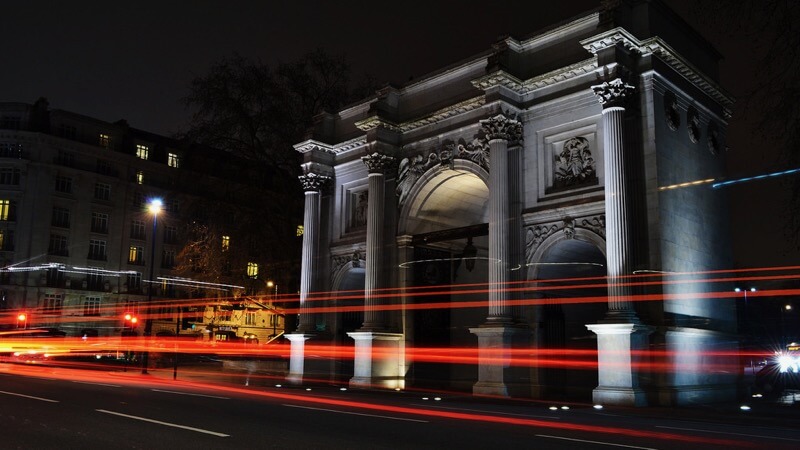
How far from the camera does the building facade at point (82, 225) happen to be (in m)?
57.3

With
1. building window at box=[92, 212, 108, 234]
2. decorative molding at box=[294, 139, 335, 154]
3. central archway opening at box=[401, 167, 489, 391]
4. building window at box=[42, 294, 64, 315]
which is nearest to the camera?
central archway opening at box=[401, 167, 489, 391]

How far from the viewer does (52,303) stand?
5819 centimetres

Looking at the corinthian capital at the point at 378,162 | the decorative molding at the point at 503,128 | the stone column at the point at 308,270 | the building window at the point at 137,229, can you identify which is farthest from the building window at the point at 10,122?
the decorative molding at the point at 503,128

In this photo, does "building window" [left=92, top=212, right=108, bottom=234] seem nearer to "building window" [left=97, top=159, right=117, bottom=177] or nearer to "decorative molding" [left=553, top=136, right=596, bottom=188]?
"building window" [left=97, top=159, right=117, bottom=177]

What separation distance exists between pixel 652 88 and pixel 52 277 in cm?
5371

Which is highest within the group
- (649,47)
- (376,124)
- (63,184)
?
(63,184)

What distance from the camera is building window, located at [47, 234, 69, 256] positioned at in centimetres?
5897

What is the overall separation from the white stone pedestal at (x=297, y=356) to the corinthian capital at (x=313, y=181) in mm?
6946

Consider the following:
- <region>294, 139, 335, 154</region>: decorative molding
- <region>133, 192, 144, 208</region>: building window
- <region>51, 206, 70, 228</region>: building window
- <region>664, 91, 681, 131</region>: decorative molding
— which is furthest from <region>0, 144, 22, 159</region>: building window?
<region>664, 91, 681, 131</region>: decorative molding

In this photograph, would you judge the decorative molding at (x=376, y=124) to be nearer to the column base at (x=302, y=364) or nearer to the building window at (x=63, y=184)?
the column base at (x=302, y=364)

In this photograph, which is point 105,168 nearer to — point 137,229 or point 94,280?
point 137,229

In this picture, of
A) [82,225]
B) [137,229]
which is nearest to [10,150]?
[82,225]

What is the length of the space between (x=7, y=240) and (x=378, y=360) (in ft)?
144

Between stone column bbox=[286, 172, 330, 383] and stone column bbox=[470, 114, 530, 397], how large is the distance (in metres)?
10.5
